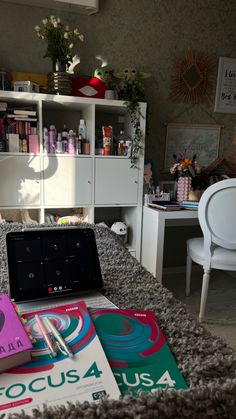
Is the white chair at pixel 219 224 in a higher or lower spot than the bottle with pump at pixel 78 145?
lower

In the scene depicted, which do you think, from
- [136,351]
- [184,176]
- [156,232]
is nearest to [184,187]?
[184,176]

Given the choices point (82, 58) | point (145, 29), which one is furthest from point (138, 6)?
point (82, 58)

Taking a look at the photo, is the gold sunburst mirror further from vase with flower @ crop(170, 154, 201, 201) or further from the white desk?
the white desk

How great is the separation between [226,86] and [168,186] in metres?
1.10

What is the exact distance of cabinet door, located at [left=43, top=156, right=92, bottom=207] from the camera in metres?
2.15

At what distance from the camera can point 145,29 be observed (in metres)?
2.55

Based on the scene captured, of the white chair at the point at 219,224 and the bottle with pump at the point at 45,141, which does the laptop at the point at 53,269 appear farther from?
the bottle with pump at the point at 45,141

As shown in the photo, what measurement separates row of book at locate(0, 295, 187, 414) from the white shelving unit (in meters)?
1.59

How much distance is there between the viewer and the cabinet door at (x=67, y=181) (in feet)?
7.06

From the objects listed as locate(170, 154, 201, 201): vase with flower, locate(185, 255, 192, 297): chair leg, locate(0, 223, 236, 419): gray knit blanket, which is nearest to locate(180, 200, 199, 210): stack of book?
locate(170, 154, 201, 201): vase with flower

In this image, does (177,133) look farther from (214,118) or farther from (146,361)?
(146,361)

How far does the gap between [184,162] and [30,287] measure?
6.84ft

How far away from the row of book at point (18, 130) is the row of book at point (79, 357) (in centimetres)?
166

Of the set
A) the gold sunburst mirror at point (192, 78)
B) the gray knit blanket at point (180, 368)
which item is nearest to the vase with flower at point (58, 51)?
the gold sunburst mirror at point (192, 78)
